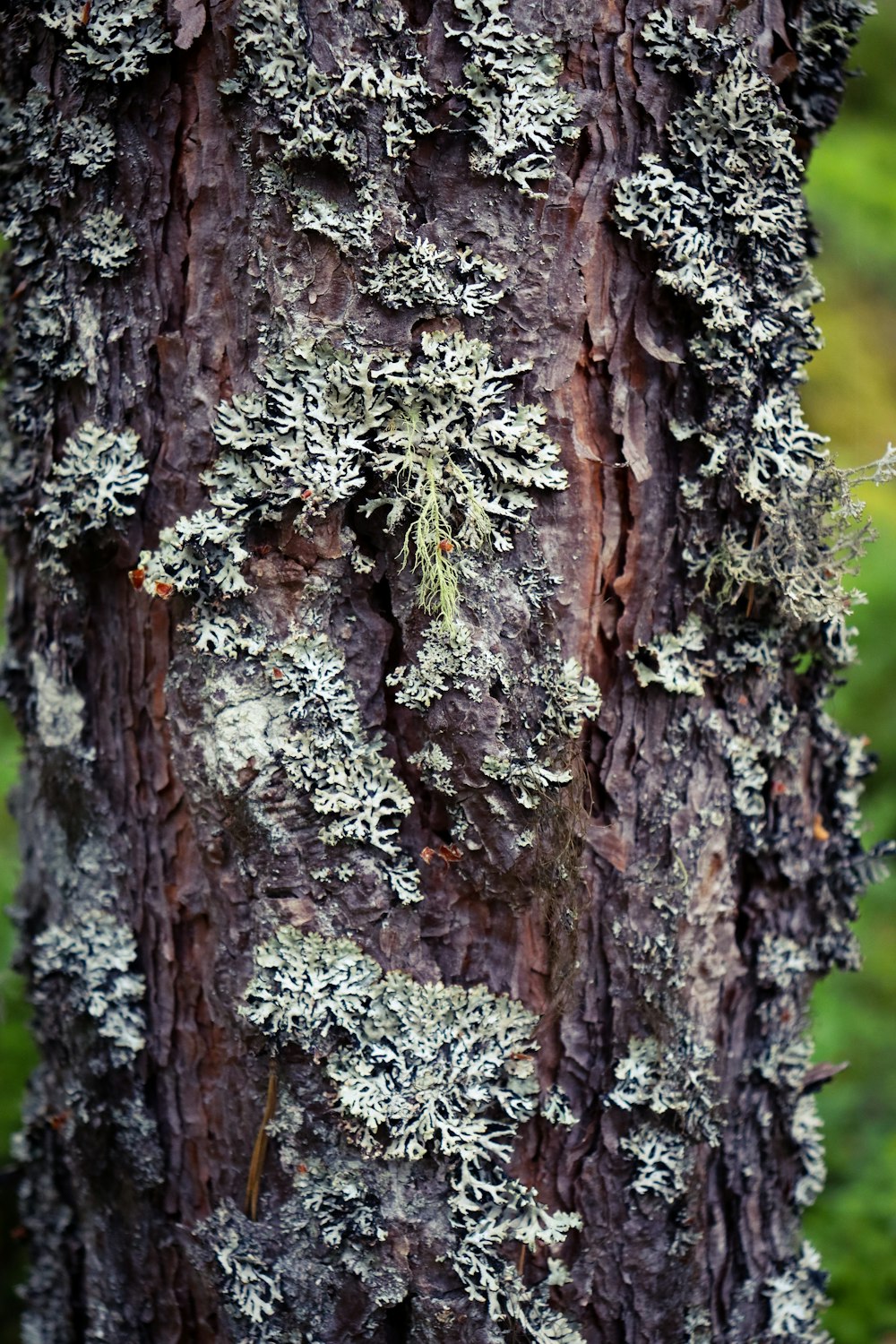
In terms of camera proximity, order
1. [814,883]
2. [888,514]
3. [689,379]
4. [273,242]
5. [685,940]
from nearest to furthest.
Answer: [273,242], [689,379], [685,940], [814,883], [888,514]

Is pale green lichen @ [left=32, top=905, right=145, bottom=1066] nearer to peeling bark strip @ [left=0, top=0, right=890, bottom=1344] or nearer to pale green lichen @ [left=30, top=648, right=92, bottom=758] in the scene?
peeling bark strip @ [left=0, top=0, right=890, bottom=1344]

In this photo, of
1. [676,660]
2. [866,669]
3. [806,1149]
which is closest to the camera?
[676,660]

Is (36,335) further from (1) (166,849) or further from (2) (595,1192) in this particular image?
A: (2) (595,1192)

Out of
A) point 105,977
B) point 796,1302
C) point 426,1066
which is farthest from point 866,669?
point 105,977

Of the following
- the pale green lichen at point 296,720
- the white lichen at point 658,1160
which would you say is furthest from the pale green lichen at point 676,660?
the white lichen at point 658,1160

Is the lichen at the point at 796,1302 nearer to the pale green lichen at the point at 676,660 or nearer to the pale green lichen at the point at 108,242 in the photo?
the pale green lichen at the point at 676,660

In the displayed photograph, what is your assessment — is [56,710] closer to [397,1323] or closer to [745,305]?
[397,1323]

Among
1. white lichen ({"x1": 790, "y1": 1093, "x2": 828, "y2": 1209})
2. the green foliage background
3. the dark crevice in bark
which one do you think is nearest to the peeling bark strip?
the dark crevice in bark

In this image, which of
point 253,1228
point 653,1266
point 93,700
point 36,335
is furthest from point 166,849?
point 653,1266
